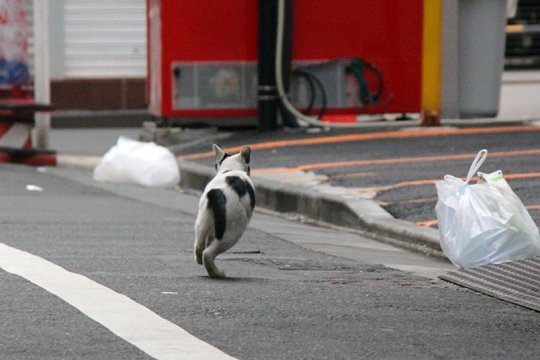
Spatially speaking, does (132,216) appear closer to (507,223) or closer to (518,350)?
(507,223)

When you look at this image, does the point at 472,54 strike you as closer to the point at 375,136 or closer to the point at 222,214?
the point at 375,136

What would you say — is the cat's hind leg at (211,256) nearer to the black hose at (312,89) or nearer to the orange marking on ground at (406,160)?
the orange marking on ground at (406,160)

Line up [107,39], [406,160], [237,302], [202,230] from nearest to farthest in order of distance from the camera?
[237,302], [202,230], [406,160], [107,39]

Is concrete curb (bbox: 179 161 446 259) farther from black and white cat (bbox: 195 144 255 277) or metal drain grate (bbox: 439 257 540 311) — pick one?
black and white cat (bbox: 195 144 255 277)

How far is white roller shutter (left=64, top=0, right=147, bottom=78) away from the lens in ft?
82.8

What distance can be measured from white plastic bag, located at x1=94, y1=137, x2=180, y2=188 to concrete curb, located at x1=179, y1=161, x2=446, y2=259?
0.65 m

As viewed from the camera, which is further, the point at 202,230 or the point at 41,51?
the point at 41,51

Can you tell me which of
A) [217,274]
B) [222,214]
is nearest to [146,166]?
[217,274]

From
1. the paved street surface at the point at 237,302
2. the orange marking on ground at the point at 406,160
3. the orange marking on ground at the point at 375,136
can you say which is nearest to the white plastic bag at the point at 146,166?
the orange marking on ground at the point at 375,136

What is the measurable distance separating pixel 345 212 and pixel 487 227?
2.99m

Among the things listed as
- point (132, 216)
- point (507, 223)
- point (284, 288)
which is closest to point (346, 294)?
point (284, 288)

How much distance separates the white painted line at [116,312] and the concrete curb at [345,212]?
2.69m

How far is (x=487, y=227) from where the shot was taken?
843 centimetres

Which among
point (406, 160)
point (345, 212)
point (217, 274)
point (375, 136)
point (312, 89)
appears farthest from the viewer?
point (312, 89)
